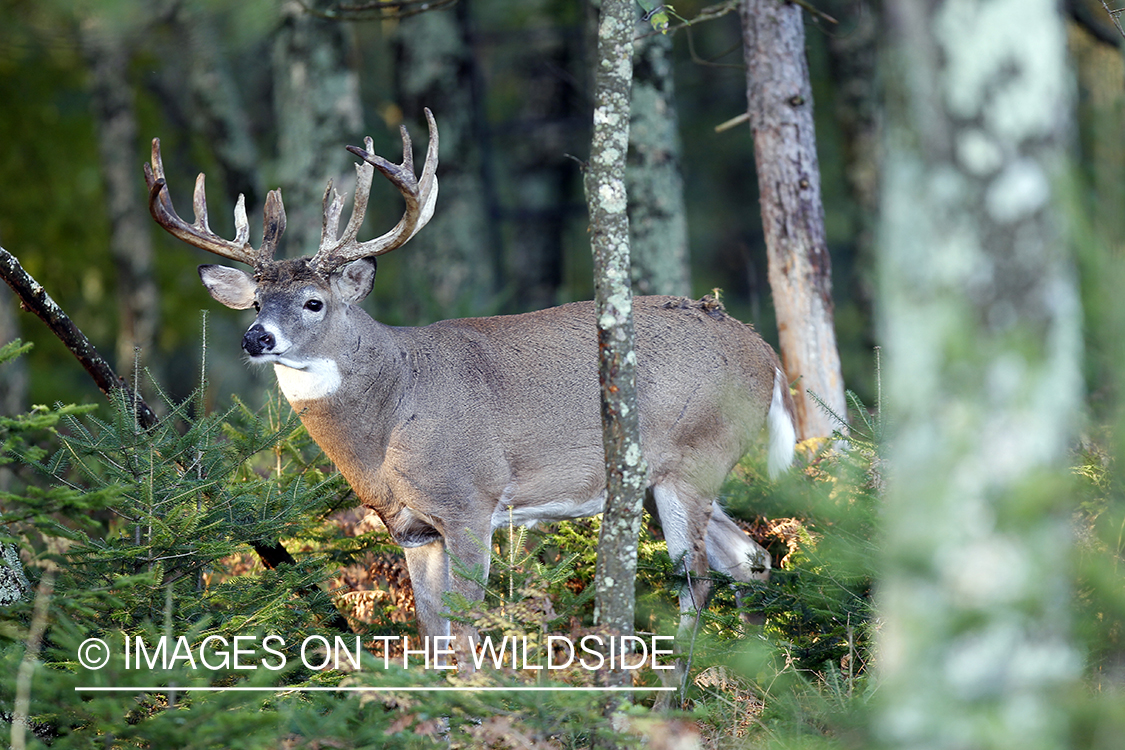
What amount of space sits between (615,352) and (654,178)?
387cm

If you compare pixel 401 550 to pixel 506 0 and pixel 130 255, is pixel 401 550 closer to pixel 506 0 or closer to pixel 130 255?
pixel 130 255

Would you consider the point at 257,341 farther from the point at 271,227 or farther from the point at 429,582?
the point at 429,582

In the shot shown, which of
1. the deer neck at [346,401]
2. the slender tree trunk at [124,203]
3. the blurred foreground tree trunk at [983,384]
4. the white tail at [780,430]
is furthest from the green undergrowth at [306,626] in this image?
the slender tree trunk at [124,203]

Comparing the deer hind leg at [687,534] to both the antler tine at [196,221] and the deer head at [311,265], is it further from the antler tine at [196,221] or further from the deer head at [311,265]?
the antler tine at [196,221]

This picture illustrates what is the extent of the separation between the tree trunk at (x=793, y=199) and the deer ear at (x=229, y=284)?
307 centimetres

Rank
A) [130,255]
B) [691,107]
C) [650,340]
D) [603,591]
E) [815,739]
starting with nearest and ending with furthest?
[815,739]
[603,591]
[650,340]
[130,255]
[691,107]

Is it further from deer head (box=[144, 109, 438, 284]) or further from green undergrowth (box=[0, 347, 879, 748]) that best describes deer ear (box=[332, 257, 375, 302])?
green undergrowth (box=[0, 347, 879, 748])

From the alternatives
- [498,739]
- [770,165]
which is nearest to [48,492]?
[498,739]

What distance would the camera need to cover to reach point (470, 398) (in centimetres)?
554

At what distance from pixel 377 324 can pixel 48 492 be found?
253 cm

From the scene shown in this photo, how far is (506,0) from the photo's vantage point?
1906 centimetres

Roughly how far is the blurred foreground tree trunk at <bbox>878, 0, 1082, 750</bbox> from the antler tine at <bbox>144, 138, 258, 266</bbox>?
4.01 m

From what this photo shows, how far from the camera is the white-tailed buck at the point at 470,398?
5297 mm

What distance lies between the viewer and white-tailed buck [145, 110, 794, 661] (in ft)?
17.4
